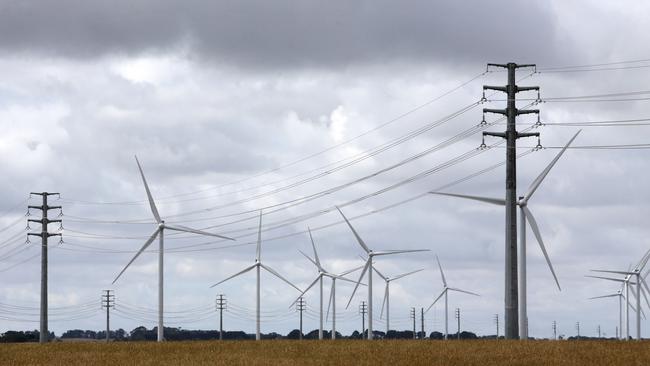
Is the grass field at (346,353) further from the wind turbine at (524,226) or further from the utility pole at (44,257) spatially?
the utility pole at (44,257)

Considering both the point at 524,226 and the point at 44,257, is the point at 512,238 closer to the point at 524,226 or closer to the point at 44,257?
the point at 524,226

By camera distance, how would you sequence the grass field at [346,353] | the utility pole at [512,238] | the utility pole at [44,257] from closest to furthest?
the grass field at [346,353]
the utility pole at [512,238]
the utility pole at [44,257]

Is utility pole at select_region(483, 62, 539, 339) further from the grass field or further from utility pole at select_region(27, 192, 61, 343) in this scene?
utility pole at select_region(27, 192, 61, 343)

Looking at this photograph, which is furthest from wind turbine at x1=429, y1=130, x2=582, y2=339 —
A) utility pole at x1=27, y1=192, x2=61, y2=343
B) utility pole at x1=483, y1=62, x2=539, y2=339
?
utility pole at x1=27, y1=192, x2=61, y2=343

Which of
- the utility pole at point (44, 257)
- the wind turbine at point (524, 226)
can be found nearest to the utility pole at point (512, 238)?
the wind turbine at point (524, 226)

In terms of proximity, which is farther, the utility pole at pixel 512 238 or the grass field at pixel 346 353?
the utility pole at pixel 512 238

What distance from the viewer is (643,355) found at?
43.7m

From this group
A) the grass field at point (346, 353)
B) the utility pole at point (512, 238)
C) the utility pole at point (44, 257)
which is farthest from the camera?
the utility pole at point (44, 257)

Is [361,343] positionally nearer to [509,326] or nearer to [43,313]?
[509,326]

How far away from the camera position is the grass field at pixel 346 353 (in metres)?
44.0

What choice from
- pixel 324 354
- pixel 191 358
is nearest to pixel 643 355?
pixel 324 354

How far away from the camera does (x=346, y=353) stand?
161 ft

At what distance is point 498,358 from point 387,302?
106 meters

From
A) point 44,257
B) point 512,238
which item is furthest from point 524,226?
point 44,257
